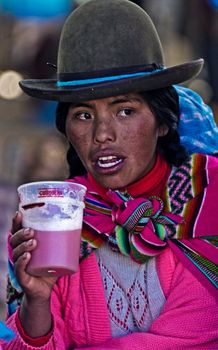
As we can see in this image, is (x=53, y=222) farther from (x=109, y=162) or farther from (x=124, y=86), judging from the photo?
(x=124, y=86)

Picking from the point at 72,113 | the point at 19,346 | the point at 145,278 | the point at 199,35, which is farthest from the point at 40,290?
the point at 199,35

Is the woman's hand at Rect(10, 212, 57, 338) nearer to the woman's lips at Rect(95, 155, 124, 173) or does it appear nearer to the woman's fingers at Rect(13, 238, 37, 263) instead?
the woman's fingers at Rect(13, 238, 37, 263)

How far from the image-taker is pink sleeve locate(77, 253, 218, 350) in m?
3.36

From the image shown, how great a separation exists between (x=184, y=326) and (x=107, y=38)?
115 centimetres

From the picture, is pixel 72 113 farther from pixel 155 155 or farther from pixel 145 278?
pixel 145 278

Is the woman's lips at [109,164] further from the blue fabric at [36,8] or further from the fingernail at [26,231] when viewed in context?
the blue fabric at [36,8]

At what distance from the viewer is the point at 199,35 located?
9.97 m

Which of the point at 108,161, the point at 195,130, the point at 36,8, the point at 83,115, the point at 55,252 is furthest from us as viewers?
the point at 36,8

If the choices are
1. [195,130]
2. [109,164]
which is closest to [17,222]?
[109,164]

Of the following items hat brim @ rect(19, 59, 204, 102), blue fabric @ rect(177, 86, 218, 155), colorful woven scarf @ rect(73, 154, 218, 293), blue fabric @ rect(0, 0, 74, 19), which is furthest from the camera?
blue fabric @ rect(0, 0, 74, 19)

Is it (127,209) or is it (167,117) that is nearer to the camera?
(127,209)

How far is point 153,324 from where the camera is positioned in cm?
341

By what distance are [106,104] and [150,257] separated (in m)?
0.63

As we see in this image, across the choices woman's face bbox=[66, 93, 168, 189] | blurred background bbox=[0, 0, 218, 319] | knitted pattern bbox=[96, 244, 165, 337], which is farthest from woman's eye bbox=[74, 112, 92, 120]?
blurred background bbox=[0, 0, 218, 319]
